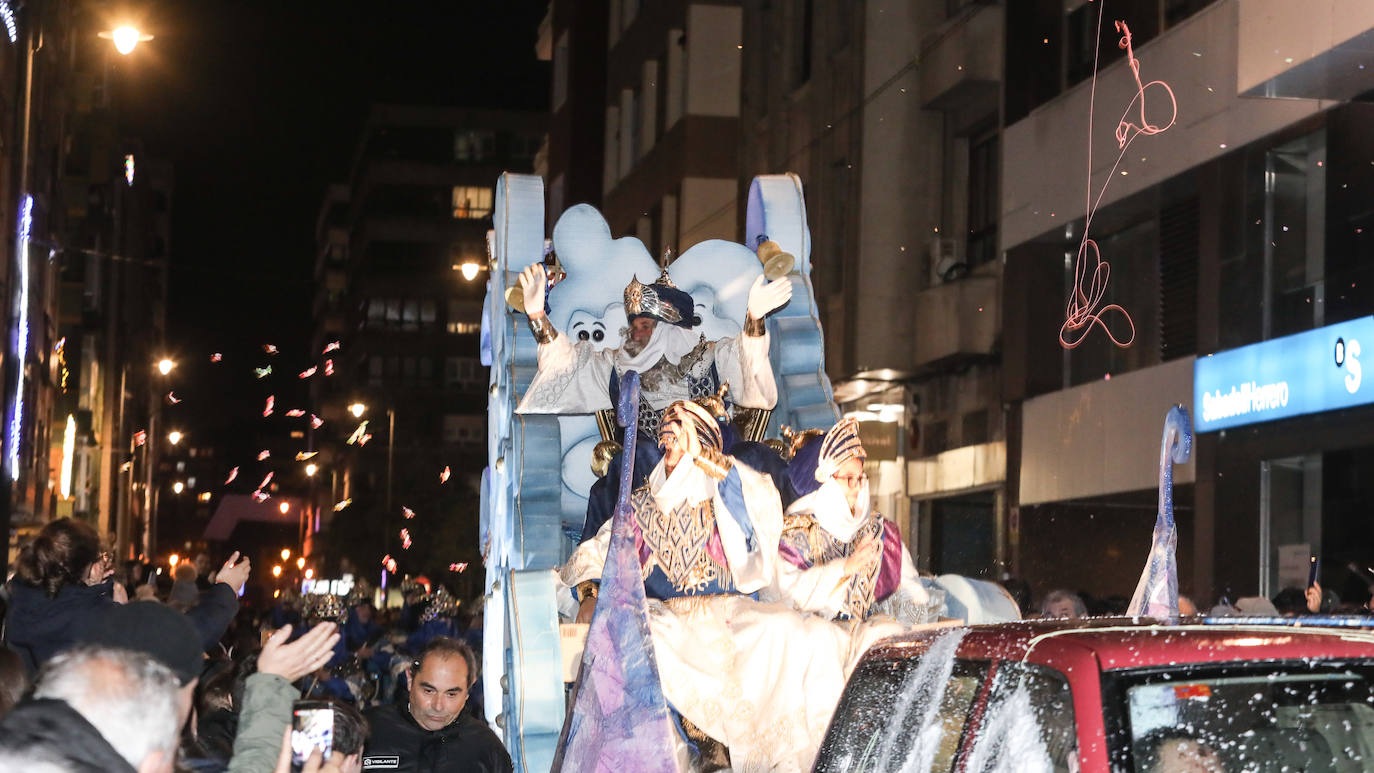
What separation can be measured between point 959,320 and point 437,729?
1526cm

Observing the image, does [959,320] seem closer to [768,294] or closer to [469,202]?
[768,294]

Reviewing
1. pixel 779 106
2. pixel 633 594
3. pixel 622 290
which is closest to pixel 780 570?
pixel 633 594

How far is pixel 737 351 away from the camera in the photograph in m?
10.4

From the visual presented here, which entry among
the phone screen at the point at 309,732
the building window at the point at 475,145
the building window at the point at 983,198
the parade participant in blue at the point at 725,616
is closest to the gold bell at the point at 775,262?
the parade participant in blue at the point at 725,616

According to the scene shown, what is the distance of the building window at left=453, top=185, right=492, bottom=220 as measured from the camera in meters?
82.8

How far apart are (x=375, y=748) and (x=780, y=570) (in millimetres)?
2686

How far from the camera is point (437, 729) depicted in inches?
249

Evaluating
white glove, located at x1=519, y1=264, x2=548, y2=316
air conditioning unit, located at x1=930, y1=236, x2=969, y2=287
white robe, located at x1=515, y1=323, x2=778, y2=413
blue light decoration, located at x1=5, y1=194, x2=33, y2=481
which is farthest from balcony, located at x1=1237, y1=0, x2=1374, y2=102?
blue light decoration, located at x1=5, y1=194, x2=33, y2=481

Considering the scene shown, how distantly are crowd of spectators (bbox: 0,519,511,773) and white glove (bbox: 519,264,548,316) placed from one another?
2.64 meters

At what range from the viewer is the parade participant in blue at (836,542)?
8.30m

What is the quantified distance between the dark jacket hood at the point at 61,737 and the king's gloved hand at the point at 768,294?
751 centimetres

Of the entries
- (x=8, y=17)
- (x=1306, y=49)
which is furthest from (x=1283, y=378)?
(x=8, y=17)

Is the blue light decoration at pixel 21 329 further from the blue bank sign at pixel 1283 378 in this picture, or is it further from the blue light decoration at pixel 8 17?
the blue bank sign at pixel 1283 378

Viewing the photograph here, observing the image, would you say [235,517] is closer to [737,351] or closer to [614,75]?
[737,351]
